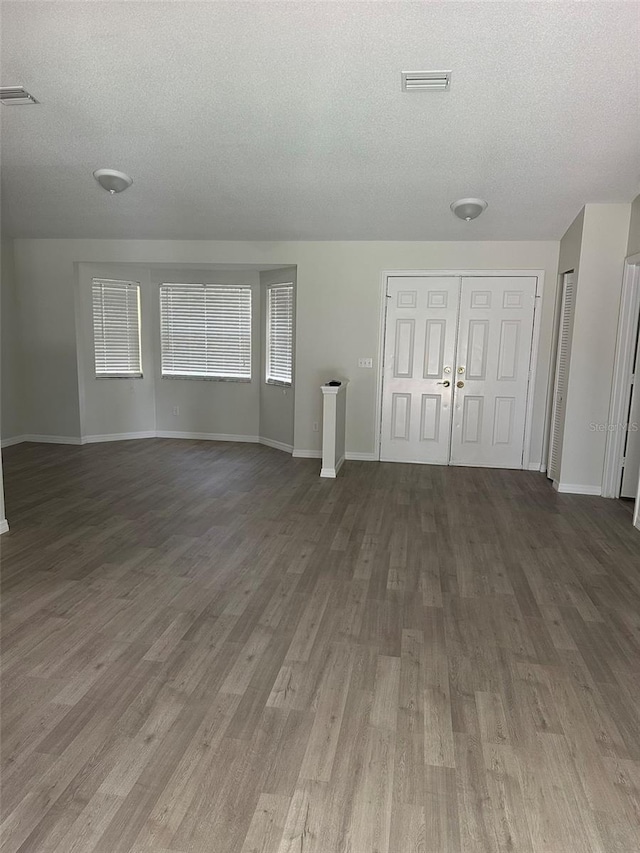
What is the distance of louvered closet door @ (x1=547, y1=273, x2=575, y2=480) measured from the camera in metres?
5.32

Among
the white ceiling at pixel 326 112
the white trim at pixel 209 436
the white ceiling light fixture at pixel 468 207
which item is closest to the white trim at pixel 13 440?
the white trim at pixel 209 436

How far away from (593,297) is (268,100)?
332 centimetres

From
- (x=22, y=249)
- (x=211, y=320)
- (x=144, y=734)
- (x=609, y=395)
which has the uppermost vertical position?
(x=22, y=249)

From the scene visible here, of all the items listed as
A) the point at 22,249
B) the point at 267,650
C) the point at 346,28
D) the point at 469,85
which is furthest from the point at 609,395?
the point at 22,249

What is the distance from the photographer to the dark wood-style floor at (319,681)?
66.8 inches

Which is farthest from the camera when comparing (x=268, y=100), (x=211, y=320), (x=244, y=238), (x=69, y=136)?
(x=211, y=320)

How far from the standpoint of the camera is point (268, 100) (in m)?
3.78

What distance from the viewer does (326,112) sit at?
3.88 metres

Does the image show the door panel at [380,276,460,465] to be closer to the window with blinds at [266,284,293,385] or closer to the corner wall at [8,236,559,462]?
the corner wall at [8,236,559,462]

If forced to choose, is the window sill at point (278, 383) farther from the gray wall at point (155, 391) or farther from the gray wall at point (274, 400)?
the gray wall at point (155, 391)

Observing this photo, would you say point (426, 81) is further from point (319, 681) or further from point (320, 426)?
point (320, 426)

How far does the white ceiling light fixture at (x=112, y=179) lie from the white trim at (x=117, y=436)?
3.48m

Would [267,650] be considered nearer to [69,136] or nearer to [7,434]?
[69,136]

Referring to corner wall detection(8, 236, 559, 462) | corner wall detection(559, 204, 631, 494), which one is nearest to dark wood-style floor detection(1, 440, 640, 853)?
corner wall detection(559, 204, 631, 494)
